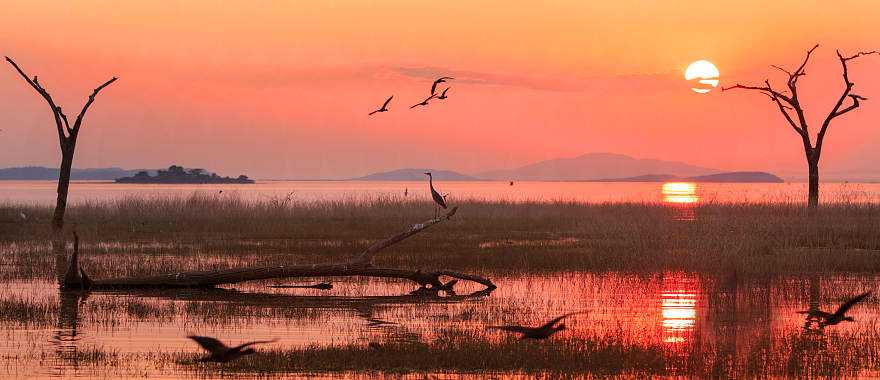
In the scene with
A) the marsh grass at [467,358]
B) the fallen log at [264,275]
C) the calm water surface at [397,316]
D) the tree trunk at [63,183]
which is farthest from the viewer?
the tree trunk at [63,183]

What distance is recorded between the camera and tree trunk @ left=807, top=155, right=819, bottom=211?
3997cm

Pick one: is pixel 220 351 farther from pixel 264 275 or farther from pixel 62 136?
pixel 62 136

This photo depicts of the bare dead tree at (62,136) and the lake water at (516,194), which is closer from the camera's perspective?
the bare dead tree at (62,136)

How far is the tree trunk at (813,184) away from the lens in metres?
40.0

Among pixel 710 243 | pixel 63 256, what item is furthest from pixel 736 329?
pixel 63 256

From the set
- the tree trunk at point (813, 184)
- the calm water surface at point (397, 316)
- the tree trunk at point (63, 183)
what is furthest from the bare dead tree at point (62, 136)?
the tree trunk at point (813, 184)

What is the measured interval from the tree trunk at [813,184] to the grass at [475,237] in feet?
2.24

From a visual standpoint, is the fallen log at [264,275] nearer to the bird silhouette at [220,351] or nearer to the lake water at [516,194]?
the bird silhouette at [220,351]

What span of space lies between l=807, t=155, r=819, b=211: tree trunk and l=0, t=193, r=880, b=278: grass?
68 cm

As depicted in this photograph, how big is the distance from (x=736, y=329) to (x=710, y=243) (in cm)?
1240

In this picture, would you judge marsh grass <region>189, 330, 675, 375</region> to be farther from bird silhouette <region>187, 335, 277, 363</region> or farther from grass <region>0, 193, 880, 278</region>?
grass <region>0, 193, 880, 278</region>

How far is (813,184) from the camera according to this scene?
41.3 m

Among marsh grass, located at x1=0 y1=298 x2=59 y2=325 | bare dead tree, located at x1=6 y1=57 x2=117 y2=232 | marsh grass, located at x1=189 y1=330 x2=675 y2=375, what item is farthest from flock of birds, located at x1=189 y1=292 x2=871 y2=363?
bare dead tree, located at x1=6 y1=57 x2=117 y2=232

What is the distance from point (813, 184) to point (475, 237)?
55.4 ft
